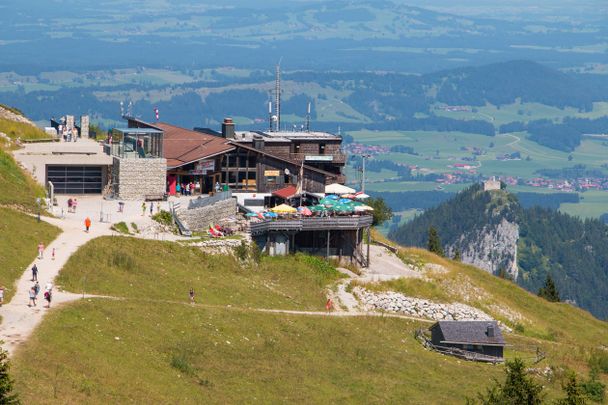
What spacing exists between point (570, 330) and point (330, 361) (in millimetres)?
26714

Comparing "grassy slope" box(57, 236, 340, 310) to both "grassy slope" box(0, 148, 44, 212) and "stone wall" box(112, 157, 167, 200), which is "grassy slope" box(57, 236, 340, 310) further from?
"stone wall" box(112, 157, 167, 200)

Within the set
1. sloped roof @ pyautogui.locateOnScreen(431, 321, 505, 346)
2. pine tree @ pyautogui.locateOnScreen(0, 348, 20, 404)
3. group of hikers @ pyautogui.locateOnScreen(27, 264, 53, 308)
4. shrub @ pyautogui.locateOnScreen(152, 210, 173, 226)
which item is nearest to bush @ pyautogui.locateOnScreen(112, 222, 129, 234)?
shrub @ pyautogui.locateOnScreen(152, 210, 173, 226)

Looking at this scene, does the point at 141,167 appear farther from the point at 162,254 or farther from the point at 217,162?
the point at 162,254

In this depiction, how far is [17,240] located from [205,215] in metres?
15.5

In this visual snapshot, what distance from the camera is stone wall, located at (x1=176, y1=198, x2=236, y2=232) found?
76312 millimetres

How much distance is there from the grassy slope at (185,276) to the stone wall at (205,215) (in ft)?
12.6

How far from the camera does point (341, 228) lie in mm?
79625

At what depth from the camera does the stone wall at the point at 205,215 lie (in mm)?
76312

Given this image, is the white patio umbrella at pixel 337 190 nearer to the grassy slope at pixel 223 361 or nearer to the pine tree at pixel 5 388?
the grassy slope at pixel 223 361

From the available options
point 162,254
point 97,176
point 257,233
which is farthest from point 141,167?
point 162,254

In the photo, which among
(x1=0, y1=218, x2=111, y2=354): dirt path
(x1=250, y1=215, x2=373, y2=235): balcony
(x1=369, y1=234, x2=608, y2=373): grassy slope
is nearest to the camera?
(x1=0, y1=218, x2=111, y2=354): dirt path

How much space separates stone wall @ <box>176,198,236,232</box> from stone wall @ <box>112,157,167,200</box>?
12.5ft

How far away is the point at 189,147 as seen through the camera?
87.5 metres

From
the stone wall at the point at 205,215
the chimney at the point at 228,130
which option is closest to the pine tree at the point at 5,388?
the stone wall at the point at 205,215
